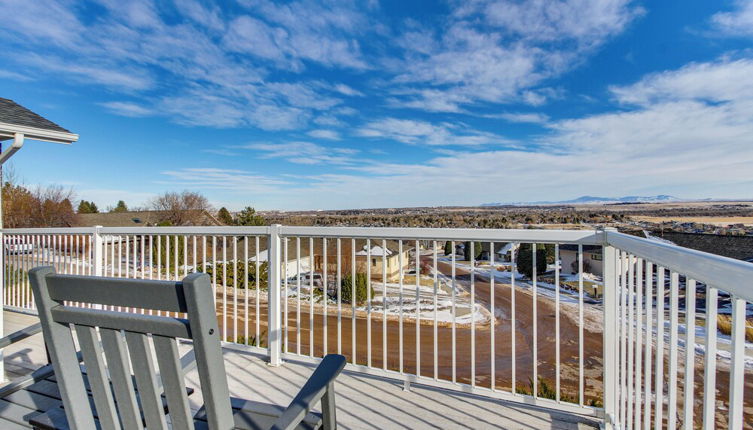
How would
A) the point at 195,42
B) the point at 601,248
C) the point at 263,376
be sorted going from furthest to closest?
1. the point at 195,42
2. the point at 263,376
3. the point at 601,248

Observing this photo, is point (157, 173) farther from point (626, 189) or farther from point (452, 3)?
point (626, 189)

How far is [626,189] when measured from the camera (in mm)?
26484

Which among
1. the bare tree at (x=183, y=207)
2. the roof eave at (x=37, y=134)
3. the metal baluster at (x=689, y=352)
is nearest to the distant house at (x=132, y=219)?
the bare tree at (x=183, y=207)

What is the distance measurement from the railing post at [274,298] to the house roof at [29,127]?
2.17 meters

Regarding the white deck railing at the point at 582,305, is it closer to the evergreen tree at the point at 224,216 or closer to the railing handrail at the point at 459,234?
the railing handrail at the point at 459,234

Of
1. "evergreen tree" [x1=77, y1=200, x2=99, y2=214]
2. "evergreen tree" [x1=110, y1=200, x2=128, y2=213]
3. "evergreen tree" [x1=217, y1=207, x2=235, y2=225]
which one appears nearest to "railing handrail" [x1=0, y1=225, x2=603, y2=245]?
"evergreen tree" [x1=217, y1=207, x2=235, y2=225]

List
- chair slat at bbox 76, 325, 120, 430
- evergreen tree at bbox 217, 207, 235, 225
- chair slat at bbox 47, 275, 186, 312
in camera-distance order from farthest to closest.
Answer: evergreen tree at bbox 217, 207, 235, 225
chair slat at bbox 76, 325, 120, 430
chair slat at bbox 47, 275, 186, 312

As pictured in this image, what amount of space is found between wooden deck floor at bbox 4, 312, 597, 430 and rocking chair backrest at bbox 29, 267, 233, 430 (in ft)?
4.43

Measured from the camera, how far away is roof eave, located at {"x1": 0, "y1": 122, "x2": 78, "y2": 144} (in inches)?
109

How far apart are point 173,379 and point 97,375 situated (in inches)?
11.6

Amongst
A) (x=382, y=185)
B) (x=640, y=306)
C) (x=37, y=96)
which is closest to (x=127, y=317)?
(x=640, y=306)

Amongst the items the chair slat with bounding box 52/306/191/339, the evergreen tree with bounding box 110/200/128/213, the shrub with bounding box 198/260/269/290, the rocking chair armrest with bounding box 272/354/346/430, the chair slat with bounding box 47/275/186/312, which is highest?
the evergreen tree with bounding box 110/200/128/213

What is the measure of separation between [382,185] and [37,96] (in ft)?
74.2

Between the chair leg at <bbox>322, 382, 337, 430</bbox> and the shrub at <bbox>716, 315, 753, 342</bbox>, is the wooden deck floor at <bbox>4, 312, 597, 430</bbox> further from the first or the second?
the shrub at <bbox>716, 315, 753, 342</bbox>
